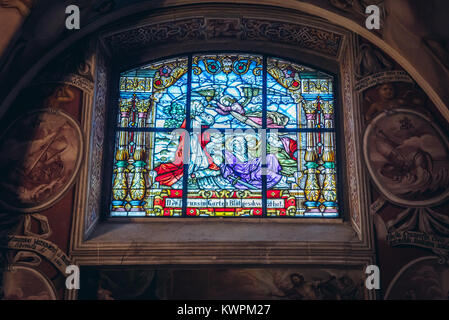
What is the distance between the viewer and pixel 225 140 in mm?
7117

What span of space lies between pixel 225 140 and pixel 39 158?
222 cm

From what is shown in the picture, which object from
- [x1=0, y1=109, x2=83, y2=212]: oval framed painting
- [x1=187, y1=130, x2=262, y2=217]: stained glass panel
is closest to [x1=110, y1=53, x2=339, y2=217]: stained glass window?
[x1=187, y1=130, x2=262, y2=217]: stained glass panel

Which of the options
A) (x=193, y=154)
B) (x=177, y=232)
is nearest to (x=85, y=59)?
(x=193, y=154)

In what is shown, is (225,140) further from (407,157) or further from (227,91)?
(407,157)

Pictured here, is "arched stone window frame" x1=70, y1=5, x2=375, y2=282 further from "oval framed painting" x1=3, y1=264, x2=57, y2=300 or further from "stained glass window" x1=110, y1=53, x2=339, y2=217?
"oval framed painting" x1=3, y1=264, x2=57, y2=300

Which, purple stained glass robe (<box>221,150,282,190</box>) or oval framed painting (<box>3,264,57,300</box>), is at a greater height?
purple stained glass robe (<box>221,150,282,190</box>)

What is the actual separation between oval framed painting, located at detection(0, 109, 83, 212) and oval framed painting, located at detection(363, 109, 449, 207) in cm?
335

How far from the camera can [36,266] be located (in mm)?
5953

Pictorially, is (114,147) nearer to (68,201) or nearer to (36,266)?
(68,201)

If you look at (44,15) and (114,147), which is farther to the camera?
(114,147)

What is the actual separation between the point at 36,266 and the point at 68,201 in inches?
30.2

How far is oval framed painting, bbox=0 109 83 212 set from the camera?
247 inches

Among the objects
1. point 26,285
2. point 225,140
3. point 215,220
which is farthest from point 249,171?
point 26,285

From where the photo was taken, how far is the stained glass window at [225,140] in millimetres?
6820
